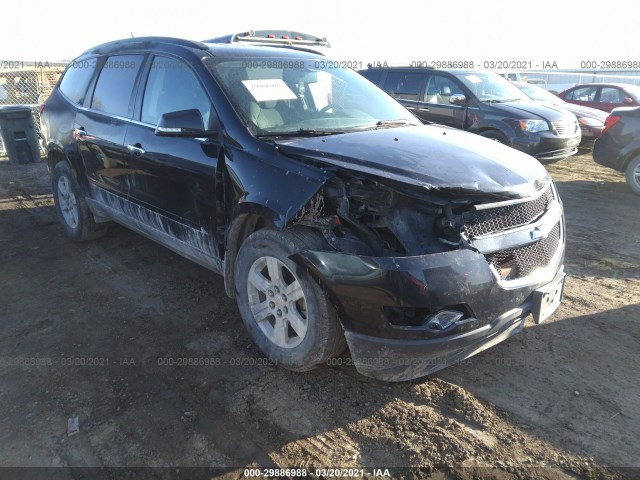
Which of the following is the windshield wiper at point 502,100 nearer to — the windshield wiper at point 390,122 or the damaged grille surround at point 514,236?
the windshield wiper at point 390,122

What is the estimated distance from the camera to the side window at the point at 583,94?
1305cm

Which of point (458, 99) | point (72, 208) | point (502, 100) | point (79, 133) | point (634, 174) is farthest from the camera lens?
point (502, 100)

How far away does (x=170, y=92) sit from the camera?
359cm

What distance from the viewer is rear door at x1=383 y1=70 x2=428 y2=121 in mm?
8812

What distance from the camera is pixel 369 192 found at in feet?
8.49

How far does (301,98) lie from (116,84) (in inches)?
71.9

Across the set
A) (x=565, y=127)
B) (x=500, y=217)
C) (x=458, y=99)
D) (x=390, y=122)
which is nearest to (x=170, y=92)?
(x=390, y=122)

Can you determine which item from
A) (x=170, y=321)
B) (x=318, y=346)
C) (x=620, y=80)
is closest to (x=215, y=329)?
(x=170, y=321)

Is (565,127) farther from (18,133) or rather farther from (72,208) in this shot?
(18,133)

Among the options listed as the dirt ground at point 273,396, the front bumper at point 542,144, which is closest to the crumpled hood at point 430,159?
the dirt ground at point 273,396

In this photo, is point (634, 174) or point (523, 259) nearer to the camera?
point (523, 259)

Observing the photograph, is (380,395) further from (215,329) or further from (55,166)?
(55,166)

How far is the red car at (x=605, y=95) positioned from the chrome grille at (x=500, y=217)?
12.1 m

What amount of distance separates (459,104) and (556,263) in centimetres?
611
